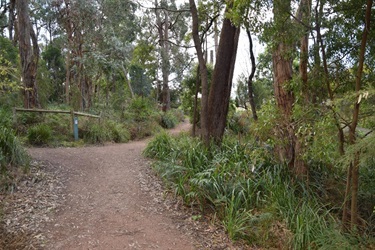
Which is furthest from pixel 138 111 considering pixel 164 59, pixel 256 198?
pixel 256 198

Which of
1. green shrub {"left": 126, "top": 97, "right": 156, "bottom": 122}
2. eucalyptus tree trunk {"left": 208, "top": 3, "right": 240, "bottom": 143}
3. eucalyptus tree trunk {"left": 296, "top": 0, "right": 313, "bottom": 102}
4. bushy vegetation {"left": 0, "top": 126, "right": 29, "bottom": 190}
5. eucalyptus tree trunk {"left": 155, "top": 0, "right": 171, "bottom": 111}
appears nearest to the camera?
eucalyptus tree trunk {"left": 296, "top": 0, "right": 313, "bottom": 102}

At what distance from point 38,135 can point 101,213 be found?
16.8 feet

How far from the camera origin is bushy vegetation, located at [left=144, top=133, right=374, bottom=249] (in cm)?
378

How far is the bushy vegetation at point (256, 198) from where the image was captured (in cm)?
378

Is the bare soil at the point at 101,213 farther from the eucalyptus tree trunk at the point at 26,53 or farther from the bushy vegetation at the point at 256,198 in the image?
the eucalyptus tree trunk at the point at 26,53

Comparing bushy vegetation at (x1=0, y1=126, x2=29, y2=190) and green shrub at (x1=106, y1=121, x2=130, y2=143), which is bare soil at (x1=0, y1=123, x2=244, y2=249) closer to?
bushy vegetation at (x1=0, y1=126, x2=29, y2=190)

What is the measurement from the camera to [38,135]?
8.38 m

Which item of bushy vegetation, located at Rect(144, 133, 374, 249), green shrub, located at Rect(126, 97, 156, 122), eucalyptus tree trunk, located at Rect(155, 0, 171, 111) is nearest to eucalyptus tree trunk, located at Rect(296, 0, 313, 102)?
bushy vegetation, located at Rect(144, 133, 374, 249)

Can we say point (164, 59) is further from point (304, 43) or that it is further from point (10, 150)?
point (304, 43)

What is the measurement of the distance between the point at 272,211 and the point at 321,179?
1457 mm

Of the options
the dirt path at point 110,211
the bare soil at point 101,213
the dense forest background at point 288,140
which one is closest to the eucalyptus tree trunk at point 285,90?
the dense forest background at point 288,140

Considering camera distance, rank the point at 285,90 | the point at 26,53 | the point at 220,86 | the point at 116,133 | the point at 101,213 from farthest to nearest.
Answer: the point at 116,133 → the point at 26,53 → the point at 220,86 → the point at 285,90 → the point at 101,213

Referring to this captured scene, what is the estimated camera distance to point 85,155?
763 cm

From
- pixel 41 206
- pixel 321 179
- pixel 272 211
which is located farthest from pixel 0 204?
pixel 321 179
